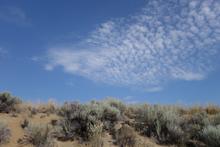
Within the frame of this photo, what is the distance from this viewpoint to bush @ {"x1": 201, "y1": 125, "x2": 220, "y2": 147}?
35.7 feet

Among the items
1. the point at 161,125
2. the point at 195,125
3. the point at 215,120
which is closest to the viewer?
the point at 195,125

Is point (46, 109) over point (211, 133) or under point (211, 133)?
over

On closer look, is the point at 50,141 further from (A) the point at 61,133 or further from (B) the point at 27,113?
(B) the point at 27,113

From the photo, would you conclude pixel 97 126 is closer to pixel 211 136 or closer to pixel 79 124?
pixel 79 124

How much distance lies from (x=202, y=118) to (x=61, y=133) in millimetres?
5784

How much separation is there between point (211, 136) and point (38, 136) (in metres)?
5.95

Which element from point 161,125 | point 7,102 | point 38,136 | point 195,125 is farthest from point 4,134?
point 195,125

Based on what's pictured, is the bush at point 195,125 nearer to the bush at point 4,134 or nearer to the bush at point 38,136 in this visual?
the bush at point 38,136

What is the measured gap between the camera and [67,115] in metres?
13.0

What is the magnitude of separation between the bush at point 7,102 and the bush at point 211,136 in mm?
8076

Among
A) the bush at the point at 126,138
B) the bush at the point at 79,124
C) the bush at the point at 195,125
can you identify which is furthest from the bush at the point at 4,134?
the bush at the point at 195,125

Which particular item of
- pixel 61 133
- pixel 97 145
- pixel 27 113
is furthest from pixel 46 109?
pixel 97 145

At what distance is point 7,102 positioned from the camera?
14.2m

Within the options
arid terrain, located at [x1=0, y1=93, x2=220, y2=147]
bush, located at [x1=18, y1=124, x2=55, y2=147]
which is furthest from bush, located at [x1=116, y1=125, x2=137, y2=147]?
bush, located at [x1=18, y1=124, x2=55, y2=147]
